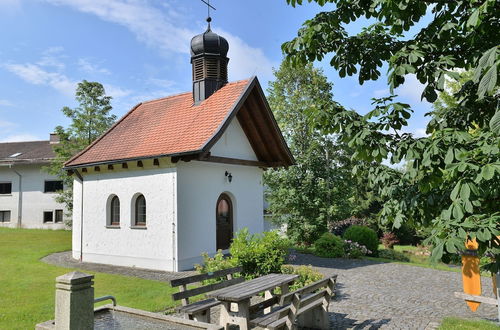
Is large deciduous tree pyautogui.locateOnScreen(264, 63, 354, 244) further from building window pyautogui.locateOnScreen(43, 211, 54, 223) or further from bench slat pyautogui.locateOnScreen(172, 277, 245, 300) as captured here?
building window pyautogui.locateOnScreen(43, 211, 54, 223)

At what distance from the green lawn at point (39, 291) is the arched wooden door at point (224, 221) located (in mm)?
3882

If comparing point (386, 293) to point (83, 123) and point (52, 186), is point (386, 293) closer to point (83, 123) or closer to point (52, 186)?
point (83, 123)

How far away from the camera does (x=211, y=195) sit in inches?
523

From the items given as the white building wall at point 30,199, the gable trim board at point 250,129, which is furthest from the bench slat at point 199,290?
the white building wall at point 30,199

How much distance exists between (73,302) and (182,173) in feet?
27.0

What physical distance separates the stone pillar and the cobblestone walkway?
14.0 ft

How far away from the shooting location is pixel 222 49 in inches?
607

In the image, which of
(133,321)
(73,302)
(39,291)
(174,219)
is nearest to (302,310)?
(133,321)

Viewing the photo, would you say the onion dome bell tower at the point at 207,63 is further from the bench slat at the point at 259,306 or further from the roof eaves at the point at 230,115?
the bench slat at the point at 259,306

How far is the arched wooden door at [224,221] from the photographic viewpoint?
1409cm

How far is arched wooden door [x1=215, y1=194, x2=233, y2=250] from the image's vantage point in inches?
555

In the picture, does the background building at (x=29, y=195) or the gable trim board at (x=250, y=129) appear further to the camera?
the background building at (x=29, y=195)

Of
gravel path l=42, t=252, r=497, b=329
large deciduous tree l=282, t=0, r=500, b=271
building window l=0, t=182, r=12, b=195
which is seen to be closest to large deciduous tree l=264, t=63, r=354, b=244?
gravel path l=42, t=252, r=497, b=329

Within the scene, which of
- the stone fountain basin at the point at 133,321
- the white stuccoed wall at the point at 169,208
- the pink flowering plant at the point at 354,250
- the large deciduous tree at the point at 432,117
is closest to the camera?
the large deciduous tree at the point at 432,117
